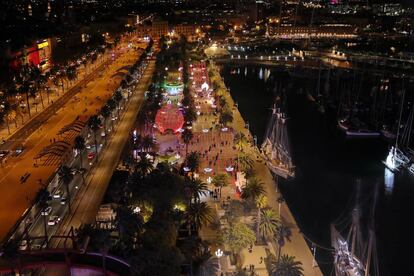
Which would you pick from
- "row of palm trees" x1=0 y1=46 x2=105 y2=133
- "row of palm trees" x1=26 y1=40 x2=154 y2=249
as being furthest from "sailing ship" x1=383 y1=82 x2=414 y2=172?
"row of palm trees" x1=0 y1=46 x2=105 y2=133

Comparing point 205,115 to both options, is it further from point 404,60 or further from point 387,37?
point 387,37

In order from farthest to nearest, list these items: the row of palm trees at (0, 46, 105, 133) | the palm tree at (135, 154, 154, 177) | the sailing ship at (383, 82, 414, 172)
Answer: the row of palm trees at (0, 46, 105, 133) < the sailing ship at (383, 82, 414, 172) < the palm tree at (135, 154, 154, 177)

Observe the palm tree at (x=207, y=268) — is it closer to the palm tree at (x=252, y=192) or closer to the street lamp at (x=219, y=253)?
the street lamp at (x=219, y=253)

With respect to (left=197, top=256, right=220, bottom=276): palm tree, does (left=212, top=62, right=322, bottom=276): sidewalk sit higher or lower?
lower

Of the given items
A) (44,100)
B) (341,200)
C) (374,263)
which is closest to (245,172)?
(341,200)

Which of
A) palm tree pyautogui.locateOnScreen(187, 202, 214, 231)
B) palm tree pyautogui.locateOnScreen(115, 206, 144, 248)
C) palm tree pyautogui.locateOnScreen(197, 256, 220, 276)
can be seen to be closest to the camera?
palm tree pyautogui.locateOnScreen(197, 256, 220, 276)

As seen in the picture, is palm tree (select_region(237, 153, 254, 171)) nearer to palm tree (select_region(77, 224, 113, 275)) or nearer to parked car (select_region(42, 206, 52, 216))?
parked car (select_region(42, 206, 52, 216))

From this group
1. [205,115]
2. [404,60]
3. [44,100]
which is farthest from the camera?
[404,60]

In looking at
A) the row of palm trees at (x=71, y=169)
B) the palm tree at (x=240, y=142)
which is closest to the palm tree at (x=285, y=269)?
the row of palm trees at (x=71, y=169)
